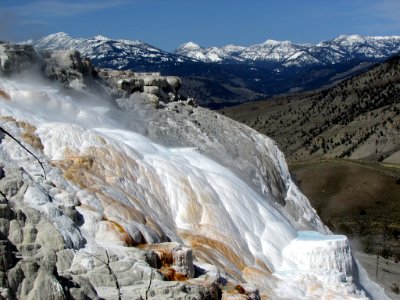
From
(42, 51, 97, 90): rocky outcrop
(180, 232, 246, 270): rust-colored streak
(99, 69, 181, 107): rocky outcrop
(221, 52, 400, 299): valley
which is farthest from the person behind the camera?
(221, 52, 400, 299): valley

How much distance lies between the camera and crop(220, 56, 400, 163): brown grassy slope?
130750 millimetres

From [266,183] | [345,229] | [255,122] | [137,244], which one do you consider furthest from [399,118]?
[137,244]

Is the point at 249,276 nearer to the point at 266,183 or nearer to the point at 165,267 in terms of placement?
the point at 165,267

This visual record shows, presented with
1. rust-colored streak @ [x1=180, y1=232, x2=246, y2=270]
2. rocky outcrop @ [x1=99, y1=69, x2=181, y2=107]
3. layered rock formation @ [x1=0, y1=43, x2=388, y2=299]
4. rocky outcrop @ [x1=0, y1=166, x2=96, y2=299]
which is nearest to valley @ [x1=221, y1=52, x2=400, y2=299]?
rocky outcrop @ [x1=99, y1=69, x2=181, y2=107]

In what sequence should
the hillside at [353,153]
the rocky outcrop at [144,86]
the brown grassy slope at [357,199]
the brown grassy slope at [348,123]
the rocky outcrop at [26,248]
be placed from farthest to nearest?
1. the brown grassy slope at [348,123]
2. the hillside at [353,153]
3. the brown grassy slope at [357,199]
4. the rocky outcrop at [144,86]
5. the rocky outcrop at [26,248]

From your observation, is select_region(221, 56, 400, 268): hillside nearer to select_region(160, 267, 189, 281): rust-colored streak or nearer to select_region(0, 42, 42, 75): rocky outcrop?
select_region(0, 42, 42, 75): rocky outcrop

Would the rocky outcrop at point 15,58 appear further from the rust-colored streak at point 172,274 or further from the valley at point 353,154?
the valley at point 353,154

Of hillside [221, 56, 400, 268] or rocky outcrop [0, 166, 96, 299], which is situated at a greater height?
rocky outcrop [0, 166, 96, 299]

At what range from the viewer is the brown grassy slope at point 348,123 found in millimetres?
130750

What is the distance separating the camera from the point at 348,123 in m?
151

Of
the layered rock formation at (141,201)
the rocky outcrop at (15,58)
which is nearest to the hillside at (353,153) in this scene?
the layered rock formation at (141,201)

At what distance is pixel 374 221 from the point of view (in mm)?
65188

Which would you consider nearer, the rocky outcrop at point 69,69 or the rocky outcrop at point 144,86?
the rocky outcrop at point 69,69

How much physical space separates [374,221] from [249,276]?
52227 mm
